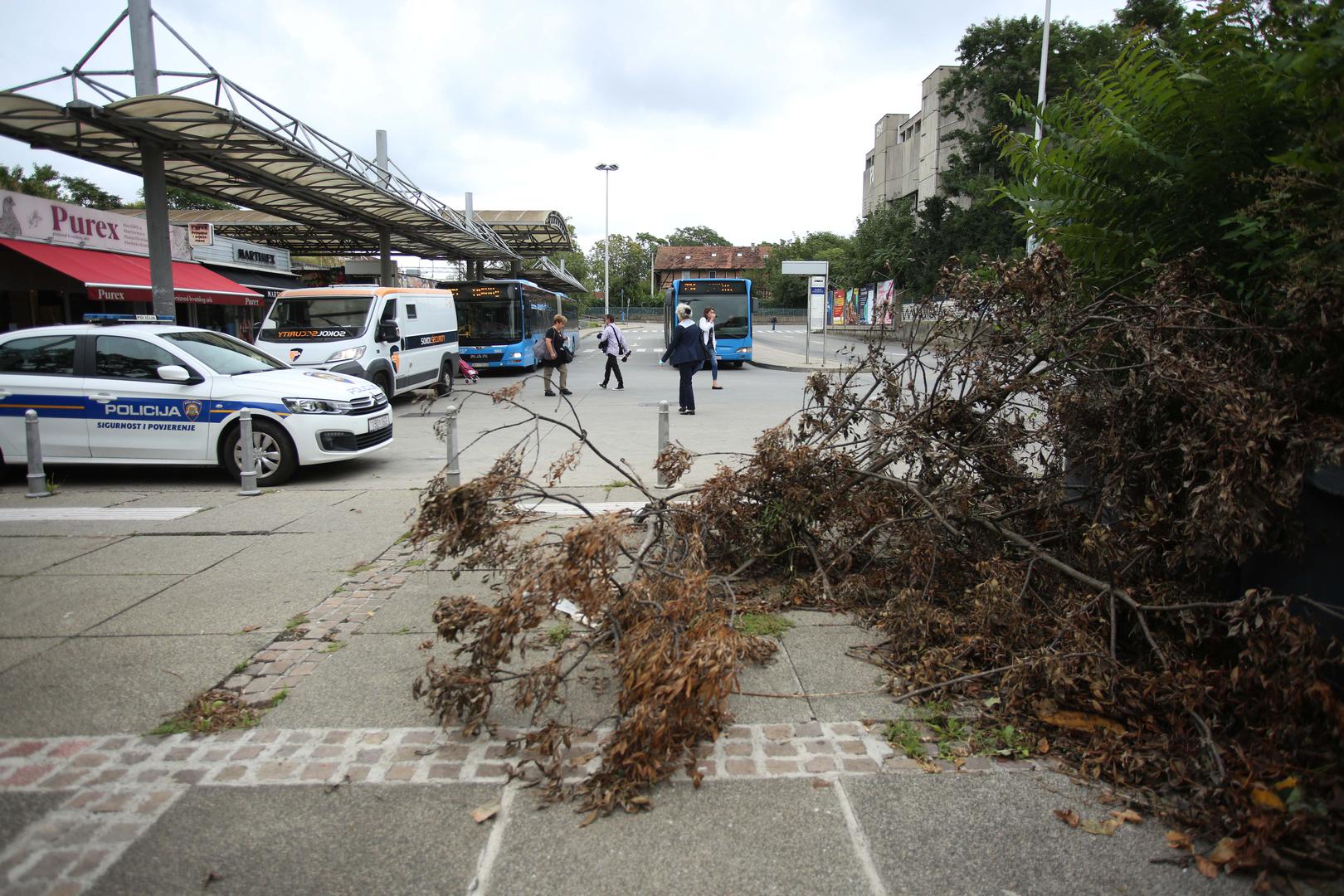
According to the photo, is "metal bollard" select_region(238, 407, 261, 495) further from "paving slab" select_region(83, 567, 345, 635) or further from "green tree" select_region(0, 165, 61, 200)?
"green tree" select_region(0, 165, 61, 200)

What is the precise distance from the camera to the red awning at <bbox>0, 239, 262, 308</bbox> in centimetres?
1722

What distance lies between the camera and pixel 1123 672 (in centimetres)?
354

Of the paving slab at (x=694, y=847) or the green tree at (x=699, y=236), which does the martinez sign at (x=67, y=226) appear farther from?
the green tree at (x=699, y=236)

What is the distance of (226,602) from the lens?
5234 millimetres

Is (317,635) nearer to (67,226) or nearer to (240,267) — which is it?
(67,226)

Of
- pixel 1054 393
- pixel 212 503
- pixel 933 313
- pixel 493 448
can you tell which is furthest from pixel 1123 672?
pixel 493 448

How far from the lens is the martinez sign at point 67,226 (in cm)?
1683

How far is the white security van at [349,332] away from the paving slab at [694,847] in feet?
43.2

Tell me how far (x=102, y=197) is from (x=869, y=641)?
52.3 metres

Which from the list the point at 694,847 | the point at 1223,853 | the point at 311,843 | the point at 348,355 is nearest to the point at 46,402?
the point at 348,355

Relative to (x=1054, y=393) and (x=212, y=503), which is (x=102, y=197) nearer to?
(x=212, y=503)

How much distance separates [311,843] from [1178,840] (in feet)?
9.78

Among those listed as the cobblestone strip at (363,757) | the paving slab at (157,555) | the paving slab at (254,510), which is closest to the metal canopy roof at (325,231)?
the paving slab at (254,510)

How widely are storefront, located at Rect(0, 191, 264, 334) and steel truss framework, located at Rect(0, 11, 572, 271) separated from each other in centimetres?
285
